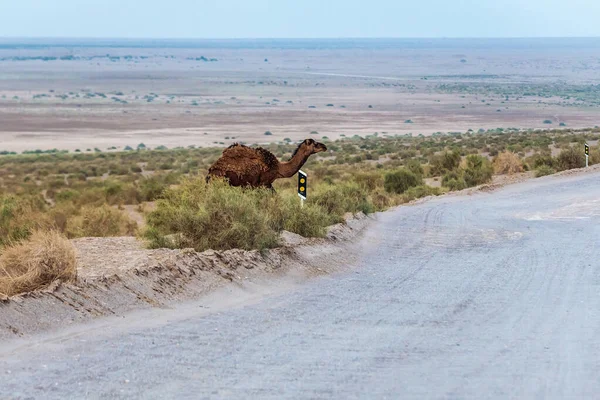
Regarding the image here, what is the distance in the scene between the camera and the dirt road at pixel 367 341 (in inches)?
405

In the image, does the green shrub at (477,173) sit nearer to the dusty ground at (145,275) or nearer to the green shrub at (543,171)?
the green shrub at (543,171)

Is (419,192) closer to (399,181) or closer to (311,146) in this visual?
(399,181)

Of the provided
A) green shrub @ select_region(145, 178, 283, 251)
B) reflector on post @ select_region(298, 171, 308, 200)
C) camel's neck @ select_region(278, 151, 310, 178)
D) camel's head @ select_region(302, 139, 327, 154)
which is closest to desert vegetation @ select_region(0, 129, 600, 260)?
green shrub @ select_region(145, 178, 283, 251)

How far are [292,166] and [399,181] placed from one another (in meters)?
14.4

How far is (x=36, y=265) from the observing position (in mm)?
13102

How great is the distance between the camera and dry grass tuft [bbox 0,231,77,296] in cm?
1293

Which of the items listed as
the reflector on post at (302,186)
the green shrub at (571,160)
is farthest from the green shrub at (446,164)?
the reflector on post at (302,186)

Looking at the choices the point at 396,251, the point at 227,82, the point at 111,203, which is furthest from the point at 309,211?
the point at 227,82

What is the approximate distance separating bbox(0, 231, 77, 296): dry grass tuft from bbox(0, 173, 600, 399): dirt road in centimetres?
115

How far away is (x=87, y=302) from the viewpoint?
13078 millimetres

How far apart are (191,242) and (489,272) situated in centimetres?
515

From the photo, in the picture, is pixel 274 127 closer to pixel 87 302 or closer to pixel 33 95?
pixel 33 95

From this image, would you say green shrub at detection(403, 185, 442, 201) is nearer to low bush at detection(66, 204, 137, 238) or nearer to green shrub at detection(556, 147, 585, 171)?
green shrub at detection(556, 147, 585, 171)

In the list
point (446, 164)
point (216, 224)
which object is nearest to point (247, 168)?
point (216, 224)
